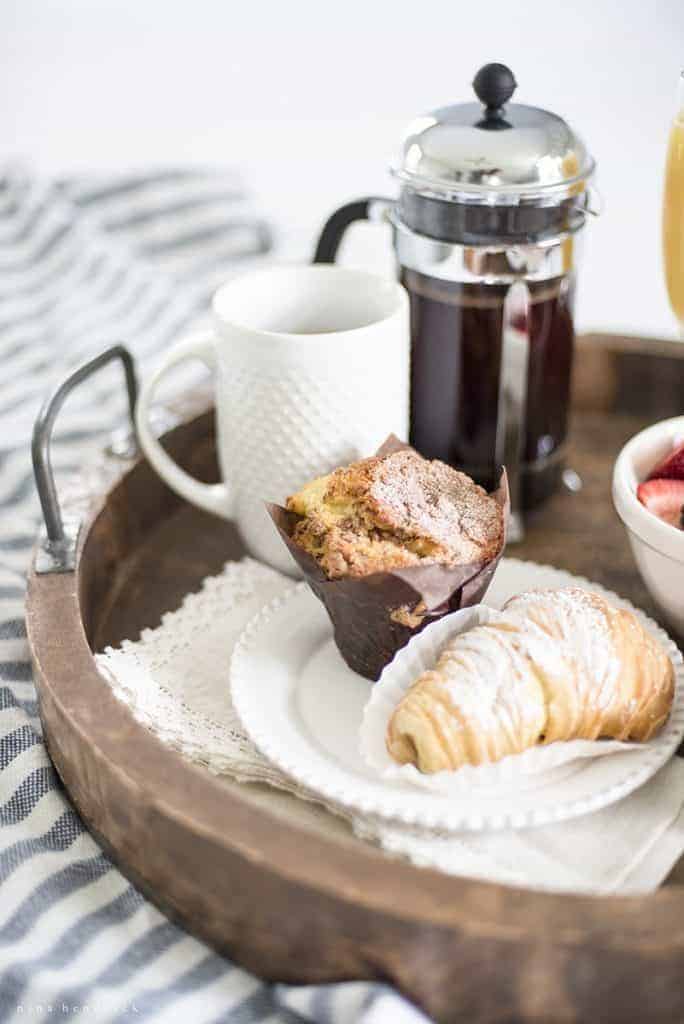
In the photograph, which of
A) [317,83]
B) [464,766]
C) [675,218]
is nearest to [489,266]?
[675,218]

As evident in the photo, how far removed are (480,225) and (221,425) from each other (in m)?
0.25

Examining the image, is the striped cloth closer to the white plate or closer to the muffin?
the white plate

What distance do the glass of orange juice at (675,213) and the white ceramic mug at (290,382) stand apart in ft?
0.81

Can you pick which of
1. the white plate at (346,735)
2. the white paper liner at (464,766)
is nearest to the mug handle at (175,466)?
the white plate at (346,735)

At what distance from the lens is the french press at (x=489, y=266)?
0.87m

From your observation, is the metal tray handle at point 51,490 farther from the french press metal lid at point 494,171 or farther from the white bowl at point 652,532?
the white bowl at point 652,532

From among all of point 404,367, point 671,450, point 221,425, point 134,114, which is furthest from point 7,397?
point 134,114

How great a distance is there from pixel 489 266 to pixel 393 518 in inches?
9.9

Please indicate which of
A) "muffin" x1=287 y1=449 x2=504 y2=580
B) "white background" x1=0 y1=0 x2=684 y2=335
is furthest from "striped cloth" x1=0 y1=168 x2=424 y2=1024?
"white background" x1=0 y1=0 x2=684 y2=335

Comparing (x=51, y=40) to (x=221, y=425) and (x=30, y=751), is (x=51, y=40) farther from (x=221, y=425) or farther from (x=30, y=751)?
(x=30, y=751)

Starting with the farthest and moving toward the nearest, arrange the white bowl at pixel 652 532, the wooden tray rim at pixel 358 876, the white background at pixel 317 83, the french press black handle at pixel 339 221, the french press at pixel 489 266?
the white background at pixel 317 83, the french press black handle at pixel 339 221, the french press at pixel 489 266, the white bowl at pixel 652 532, the wooden tray rim at pixel 358 876

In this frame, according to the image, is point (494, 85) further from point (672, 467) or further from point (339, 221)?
point (672, 467)

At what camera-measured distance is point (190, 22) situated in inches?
80.0

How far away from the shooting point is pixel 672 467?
838mm
